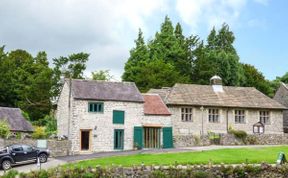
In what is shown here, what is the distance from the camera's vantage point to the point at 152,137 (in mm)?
52094

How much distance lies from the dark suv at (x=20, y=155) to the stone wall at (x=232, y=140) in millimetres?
15272

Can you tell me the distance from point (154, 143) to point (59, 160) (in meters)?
12.4

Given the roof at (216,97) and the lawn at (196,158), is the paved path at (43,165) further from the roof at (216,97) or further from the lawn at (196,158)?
the roof at (216,97)

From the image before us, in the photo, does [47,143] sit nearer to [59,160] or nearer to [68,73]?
[59,160]

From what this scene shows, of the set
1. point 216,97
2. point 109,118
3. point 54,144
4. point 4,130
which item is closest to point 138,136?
point 109,118

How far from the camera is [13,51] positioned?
8044cm

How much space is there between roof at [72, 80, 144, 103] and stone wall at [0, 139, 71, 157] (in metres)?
4.88

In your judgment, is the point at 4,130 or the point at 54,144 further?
the point at 54,144

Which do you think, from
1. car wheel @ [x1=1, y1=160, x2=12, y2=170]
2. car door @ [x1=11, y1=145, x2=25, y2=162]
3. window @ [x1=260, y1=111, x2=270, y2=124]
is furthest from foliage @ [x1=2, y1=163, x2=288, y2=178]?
window @ [x1=260, y1=111, x2=270, y2=124]

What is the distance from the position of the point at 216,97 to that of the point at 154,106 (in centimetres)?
973

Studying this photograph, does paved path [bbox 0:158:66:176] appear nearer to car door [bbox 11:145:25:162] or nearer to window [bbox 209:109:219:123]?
car door [bbox 11:145:25:162]

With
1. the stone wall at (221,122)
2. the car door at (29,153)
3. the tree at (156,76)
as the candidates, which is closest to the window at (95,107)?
the car door at (29,153)

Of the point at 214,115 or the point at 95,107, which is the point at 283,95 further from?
the point at 95,107

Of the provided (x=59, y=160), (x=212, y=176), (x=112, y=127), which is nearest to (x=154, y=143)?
(x=112, y=127)
